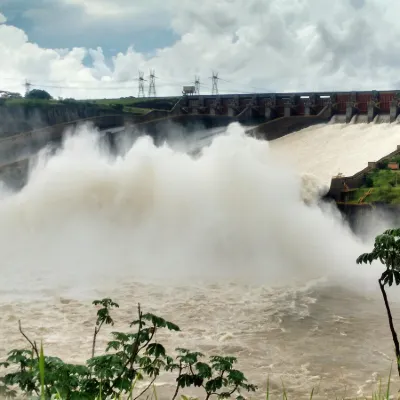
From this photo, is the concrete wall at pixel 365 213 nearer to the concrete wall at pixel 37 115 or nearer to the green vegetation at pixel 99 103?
the concrete wall at pixel 37 115

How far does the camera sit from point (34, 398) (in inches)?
116

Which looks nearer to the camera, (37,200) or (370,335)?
(370,335)

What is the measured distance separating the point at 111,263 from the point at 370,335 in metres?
9.99

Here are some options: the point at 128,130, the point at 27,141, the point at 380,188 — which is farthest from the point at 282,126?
the point at 27,141

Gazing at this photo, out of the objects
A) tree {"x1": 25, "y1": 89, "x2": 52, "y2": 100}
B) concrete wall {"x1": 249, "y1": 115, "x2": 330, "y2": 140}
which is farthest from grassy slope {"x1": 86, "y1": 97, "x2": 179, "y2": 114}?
concrete wall {"x1": 249, "y1": 115, "x2": 330, "y2": 140}

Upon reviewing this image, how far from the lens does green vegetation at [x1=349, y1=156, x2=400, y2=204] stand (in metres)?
24.2

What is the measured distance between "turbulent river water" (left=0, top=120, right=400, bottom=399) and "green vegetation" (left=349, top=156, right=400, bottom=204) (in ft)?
3.61

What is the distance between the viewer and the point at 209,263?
20.3 m

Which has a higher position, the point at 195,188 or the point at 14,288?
the point at 195,188

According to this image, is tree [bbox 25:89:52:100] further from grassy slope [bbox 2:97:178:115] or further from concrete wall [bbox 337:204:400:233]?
concrete wall [bbox 337:204:400:233]

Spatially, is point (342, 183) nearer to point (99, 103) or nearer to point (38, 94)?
point (99, 103)

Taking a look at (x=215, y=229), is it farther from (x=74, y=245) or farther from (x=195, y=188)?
(x=74, y=245)

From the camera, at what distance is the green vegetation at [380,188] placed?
2422 cm

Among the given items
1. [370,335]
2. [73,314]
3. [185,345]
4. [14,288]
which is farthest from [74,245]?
[370,335]
